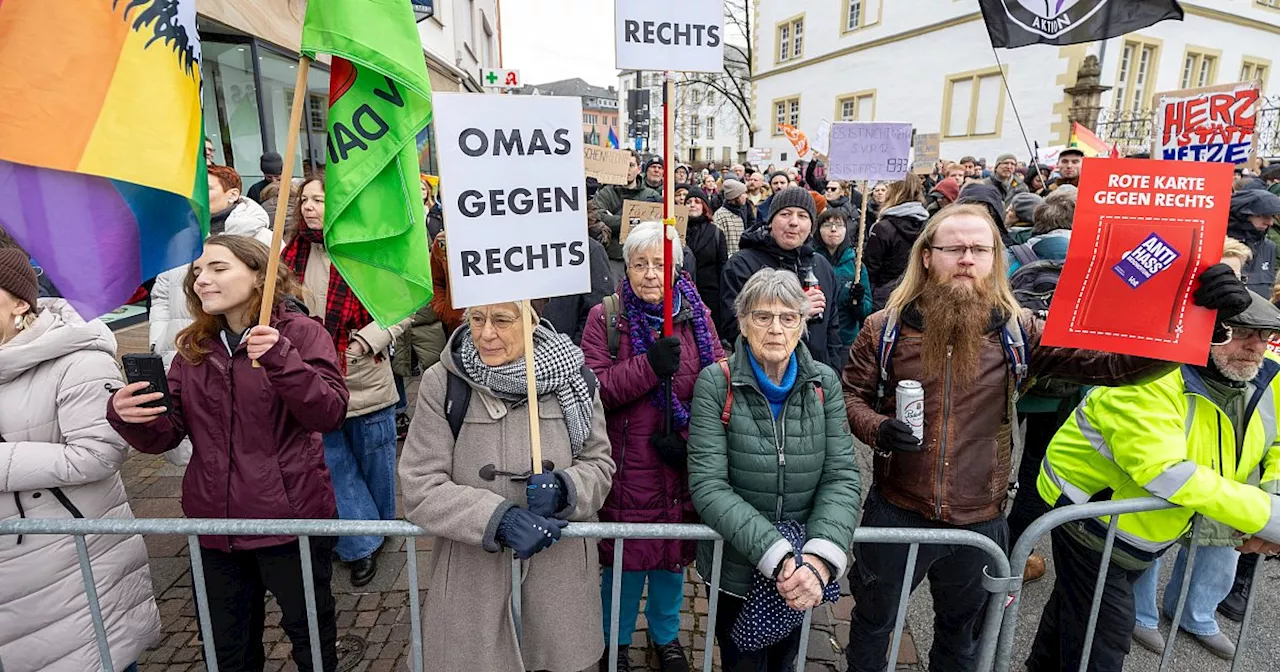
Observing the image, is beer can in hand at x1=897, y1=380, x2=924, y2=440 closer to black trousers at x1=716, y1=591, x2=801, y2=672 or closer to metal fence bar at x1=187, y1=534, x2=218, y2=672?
black trousers at x1=716, y1=591, x2=801, y2=672

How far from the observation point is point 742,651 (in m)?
2.57

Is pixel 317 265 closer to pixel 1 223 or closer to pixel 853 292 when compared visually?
pixel 1 223

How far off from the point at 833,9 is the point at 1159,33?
12220mm

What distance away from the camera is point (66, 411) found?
2.26m

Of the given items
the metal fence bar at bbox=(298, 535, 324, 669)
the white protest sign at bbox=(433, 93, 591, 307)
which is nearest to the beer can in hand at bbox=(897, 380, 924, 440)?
the white protest sign at bbox=(433, 93, 591, 307)

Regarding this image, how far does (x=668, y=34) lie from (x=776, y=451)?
1724 millimetres

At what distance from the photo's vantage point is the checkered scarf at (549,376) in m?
2.17

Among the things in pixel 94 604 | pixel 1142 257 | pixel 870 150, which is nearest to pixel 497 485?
pixel 94 604

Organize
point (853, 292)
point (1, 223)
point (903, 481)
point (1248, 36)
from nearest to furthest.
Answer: point (1, 223) → point (903, 481) → point (853, 292) → point (1248, 36)

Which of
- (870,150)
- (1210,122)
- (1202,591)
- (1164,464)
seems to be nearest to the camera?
(1164,464)

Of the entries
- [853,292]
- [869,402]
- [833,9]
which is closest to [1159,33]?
[833,9]

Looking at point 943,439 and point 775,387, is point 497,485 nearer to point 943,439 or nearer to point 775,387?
point 775,387

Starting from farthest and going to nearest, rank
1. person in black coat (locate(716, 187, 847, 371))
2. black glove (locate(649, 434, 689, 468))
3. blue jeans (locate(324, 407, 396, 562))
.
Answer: person in black coat (locate(716, 187, 847, 371))
blue jeans (locate(324, 407, 396, 562))
black glove (locate(649, 434, 689, 468))

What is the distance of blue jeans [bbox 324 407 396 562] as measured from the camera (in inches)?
138
